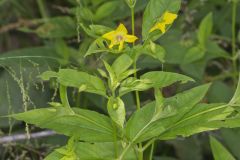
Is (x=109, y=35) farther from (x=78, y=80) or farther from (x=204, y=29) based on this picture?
(x=204, y=29)

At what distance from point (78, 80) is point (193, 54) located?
2.83 ft

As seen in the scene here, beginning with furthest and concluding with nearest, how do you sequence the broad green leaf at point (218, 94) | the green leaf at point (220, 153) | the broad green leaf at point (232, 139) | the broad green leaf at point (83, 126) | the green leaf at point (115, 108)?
the broad green leaf at point (218, 94)
the broad green leaf at point (232, 139)
the green leaf at point (220, 153)
the broad green leaf at point (83, 126)
the green leaf at point (115, 108)

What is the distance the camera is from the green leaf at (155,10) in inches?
56.8

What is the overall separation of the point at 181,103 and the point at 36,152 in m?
0.74

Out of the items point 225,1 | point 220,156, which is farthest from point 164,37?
point 220,156

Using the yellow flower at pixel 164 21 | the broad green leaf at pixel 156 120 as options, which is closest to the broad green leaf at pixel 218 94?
the broad green leaf at pixel 156 120

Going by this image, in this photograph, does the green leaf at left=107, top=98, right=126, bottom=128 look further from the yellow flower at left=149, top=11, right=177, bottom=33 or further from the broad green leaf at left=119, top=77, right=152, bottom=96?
the yellow flower at left=149, top=11, right=177, bottom=33

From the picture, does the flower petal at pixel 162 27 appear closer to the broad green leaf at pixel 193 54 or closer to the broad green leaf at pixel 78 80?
the broad green leaf at pixel 78 80

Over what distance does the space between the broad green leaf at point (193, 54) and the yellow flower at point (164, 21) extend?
716 mm

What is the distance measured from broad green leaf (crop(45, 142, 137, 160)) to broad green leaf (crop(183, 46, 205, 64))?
27.2 inches

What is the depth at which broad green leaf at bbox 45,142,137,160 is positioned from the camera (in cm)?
137

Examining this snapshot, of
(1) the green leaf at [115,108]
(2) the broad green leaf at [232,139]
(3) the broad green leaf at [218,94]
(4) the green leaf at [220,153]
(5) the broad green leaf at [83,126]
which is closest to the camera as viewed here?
(1) the green leaf at [115,108]

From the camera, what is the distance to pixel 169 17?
1354 mm

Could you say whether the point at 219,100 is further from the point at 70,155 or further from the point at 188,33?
the point at 70,155
